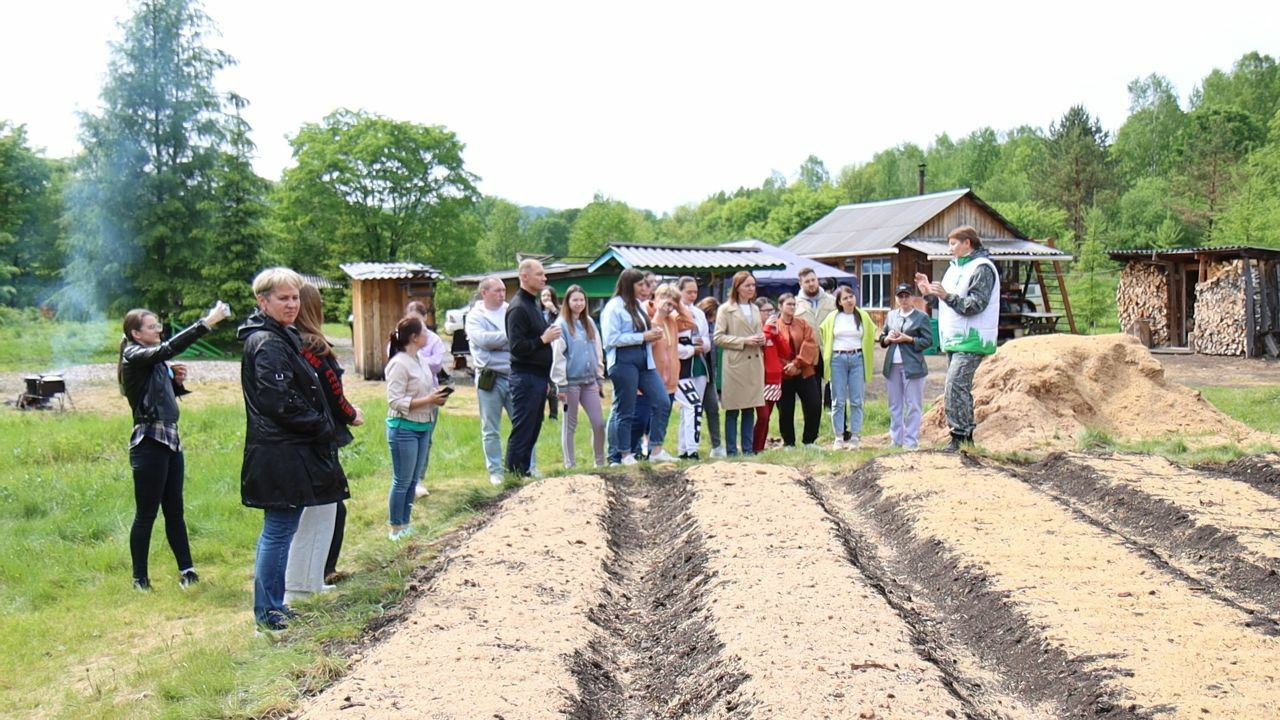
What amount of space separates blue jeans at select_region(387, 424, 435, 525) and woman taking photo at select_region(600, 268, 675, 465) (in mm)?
1860

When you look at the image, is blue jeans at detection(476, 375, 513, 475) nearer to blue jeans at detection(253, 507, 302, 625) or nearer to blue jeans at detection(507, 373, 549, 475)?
blue jeans at detection(507, 373, 549, 475)

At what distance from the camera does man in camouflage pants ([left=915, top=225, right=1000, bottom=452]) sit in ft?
25.5

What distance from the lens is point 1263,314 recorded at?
21016 mm

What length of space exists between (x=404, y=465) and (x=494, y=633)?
7.98ft

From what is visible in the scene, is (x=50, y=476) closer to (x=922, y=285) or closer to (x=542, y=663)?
(x=542, y=663)

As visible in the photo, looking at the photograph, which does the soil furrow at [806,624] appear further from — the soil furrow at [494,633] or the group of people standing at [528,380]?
the group of people standing at [528,380]

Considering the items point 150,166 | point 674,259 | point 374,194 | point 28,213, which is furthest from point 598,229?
point 674,259

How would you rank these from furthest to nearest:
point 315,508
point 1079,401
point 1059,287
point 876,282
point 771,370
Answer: point 876,282 < point 1059,287 < point 1079,401 < point 771,370 < point 315,508

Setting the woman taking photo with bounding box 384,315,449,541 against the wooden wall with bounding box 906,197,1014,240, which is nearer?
the woman taking photo with bounding box 384,315,449,541

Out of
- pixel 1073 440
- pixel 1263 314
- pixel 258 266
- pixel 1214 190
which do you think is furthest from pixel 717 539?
pixel 1214 190

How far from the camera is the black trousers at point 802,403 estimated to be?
9398mm

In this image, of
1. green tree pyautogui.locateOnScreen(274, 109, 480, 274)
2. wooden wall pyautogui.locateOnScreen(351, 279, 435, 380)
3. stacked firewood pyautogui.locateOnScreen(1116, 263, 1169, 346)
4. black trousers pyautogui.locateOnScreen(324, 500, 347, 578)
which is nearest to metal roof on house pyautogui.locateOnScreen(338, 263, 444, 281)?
wooden wall pyautogui.locateOnScreen(351, 279, 435, 380)

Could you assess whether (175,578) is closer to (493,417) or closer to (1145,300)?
(493,417)

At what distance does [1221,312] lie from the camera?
71.8 feet
